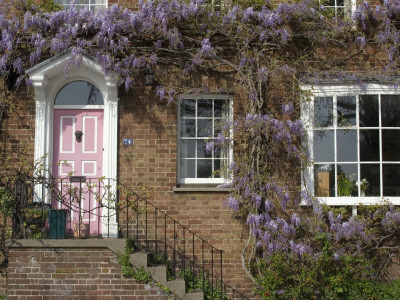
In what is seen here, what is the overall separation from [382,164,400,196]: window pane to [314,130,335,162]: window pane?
3.52 ft

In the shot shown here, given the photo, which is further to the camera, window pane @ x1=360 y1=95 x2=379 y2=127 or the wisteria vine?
window pane @ x1=360 y1=95 x2=379 y2=127

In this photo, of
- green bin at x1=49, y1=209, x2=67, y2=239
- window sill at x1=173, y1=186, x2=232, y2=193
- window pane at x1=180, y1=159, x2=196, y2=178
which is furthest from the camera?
window pane at x1=180, y1=159, x2=196, y2=178

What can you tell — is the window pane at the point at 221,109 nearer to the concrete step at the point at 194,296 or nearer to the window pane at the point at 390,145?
the window pane at the point at 390,145

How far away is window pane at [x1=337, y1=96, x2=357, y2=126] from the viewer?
9273 millimetres

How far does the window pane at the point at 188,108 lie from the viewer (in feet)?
30.9

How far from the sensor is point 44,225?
26.9ft

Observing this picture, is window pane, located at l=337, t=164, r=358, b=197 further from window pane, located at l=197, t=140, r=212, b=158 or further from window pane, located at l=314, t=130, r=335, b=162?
window pane, located at l=197, t=140, r=212, b=158

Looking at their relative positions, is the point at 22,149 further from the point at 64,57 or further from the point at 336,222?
the point at 336,222

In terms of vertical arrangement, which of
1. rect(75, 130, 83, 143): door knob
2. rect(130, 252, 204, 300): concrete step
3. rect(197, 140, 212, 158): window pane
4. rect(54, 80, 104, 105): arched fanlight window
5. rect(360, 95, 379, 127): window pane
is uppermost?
rect(54, 80, 104, 105): arched fanlight window

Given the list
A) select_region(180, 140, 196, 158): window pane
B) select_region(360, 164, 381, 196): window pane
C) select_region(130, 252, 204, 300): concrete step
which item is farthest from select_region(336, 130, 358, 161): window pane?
select_region(130, 252, 204, 300): concrete step

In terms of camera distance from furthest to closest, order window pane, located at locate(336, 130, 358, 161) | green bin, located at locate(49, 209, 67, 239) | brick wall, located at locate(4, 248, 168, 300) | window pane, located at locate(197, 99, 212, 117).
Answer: window pane, located at locate(197, 99, 212, 117) → window pane, located at locate(336, 130, 358, 161) → green bin, located at locate(49, 209, 67, 239) → brick wall, located at locate(4, 248, 168, 300)

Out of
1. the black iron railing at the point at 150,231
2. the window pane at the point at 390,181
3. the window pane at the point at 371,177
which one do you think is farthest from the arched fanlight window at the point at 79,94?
the window pane at the point at 390,181

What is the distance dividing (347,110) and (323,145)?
831mm

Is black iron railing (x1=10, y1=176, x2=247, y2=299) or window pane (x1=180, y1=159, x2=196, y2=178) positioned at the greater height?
window pane (x1=180, y1=159, x2=196, y2=178)
